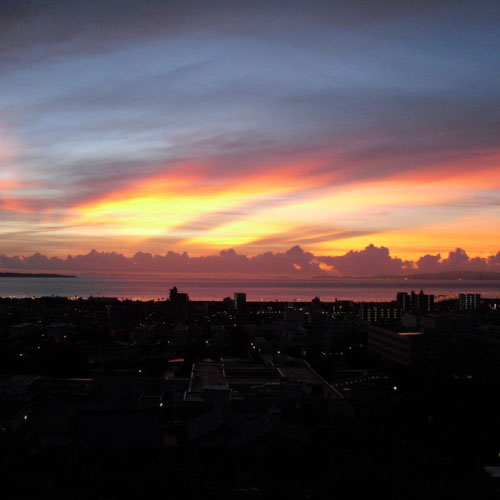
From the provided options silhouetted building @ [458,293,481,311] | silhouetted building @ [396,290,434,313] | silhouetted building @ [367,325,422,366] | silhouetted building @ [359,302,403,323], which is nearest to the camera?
silhouetted building @ [367,325,422,366]

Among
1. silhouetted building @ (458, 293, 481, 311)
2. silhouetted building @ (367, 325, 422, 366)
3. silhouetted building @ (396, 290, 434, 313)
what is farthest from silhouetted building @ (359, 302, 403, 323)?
silhouetted building @ (458, 293, 481, 311)

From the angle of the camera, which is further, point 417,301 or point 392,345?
point 417,301

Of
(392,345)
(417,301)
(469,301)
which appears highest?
(417,301)

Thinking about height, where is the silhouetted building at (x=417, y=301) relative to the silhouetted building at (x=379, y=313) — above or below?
above

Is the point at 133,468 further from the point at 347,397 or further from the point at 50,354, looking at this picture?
the point at 50,354

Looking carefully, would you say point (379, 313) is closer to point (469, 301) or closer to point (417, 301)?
point (417, 301)

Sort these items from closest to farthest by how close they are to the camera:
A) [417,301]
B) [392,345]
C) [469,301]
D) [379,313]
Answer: [392,345]
[379,313]
[417,301]
[469,301]

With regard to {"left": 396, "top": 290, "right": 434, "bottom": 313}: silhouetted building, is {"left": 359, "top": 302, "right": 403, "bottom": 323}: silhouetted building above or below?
below

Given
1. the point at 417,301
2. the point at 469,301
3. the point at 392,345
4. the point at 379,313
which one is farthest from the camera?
the point at 469,301

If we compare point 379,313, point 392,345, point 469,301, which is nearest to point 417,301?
point 469,301

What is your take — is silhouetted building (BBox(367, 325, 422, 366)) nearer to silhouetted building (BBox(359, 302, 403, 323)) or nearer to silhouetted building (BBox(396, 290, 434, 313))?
silhouetted building (BBox(359, 302, 403, 323))

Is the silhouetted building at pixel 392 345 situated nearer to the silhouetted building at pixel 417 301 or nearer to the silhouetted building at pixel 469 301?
the silhouetted building at pixel 417 301

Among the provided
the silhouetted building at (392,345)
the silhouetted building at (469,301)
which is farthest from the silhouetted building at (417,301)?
the silhouetted building at (392,345)

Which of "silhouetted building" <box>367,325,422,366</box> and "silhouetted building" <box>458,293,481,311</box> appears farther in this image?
"silhouetted building" <box>458,293,481,311</box>
